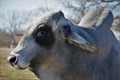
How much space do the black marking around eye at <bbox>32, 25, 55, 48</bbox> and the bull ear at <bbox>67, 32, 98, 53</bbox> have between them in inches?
6.0

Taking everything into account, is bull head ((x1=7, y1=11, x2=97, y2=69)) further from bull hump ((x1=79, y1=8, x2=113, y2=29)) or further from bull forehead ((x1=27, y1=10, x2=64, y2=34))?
bull hump ((x1=79, y1=8, x2=113, y2=29))

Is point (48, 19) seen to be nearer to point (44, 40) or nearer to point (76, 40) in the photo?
point (44, 40)

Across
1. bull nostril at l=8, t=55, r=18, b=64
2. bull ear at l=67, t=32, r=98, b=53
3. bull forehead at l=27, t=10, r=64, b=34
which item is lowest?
bull nostril at l=8, t=55, r=18, b=64

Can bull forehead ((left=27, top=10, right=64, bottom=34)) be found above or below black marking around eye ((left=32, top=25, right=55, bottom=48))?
above

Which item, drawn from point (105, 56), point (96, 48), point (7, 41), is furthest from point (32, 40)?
point (7, 41)

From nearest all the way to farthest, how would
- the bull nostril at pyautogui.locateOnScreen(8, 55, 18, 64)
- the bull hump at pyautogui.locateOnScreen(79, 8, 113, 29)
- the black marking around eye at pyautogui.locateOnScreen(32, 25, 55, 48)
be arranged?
the bull nostril at pyautogui.locateOnScreen(8, 55, 18, 64)
the black marking around eye at pyautogui.locateOnScreen(32, 25, 55, 48)
the bull hump at pyautogui.locateOnScreen(79, 8, 113, 29)

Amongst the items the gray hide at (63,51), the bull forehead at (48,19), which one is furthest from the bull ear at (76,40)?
the bull forehead at (48,19)

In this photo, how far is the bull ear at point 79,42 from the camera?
10.5ft

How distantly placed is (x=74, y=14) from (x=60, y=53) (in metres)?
20.5

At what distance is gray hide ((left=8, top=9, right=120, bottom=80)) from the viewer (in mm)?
3125

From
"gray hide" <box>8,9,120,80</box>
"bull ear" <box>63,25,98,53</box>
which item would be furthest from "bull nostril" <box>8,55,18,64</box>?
"bull ear" <box>63,25,98,53</box>

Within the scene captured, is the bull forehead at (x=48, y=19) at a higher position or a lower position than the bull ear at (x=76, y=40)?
higher

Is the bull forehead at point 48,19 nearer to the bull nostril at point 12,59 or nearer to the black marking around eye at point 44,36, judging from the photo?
the black marking around eye at point 44,36

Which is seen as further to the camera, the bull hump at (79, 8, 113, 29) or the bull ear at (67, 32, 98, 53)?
the bull hump at (79, 8, 113, 29)
